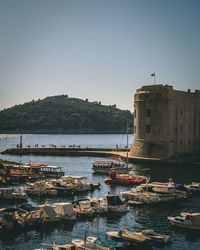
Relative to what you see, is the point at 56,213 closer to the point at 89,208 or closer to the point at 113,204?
the point at 89,208

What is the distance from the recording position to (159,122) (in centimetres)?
8050

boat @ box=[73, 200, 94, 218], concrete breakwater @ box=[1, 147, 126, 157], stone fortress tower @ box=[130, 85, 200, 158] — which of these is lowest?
boat @ box=[73, 200, 94, 218]

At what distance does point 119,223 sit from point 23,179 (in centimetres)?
2639

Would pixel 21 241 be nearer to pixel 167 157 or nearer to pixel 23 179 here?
pixel 23 179

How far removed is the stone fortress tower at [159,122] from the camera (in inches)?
3135

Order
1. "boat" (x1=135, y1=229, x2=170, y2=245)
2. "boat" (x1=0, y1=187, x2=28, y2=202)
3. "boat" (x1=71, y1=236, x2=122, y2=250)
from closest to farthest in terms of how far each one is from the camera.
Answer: "boat" (x1=71, y1=236, x2=122, y2=250) < "boat" (x1=135, y1=229, x2=170, y2=245) < "boat" (x1=0, y1=187, x2=28, y2=202)

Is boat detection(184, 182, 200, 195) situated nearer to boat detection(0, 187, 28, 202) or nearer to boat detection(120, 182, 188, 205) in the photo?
boat detection(120, 182, 188, 205)

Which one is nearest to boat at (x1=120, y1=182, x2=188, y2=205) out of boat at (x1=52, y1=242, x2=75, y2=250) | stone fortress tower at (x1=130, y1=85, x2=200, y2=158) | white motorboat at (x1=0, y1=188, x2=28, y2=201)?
white motorboat at (x1=0, y1=188, x2=28, y2=201)

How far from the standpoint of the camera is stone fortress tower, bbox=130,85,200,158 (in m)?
79.6

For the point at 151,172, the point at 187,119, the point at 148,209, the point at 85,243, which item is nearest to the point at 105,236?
the point at 85,243

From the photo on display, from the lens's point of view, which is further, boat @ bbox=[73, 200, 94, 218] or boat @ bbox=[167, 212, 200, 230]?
boat @ bbox=[73, 200, 94, 218]

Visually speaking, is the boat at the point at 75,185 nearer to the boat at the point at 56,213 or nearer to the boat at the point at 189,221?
the boat at the point at 56,213

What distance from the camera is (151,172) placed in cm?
6538

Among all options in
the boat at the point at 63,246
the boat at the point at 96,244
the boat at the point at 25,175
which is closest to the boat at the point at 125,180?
the boat at the point at 25,175
